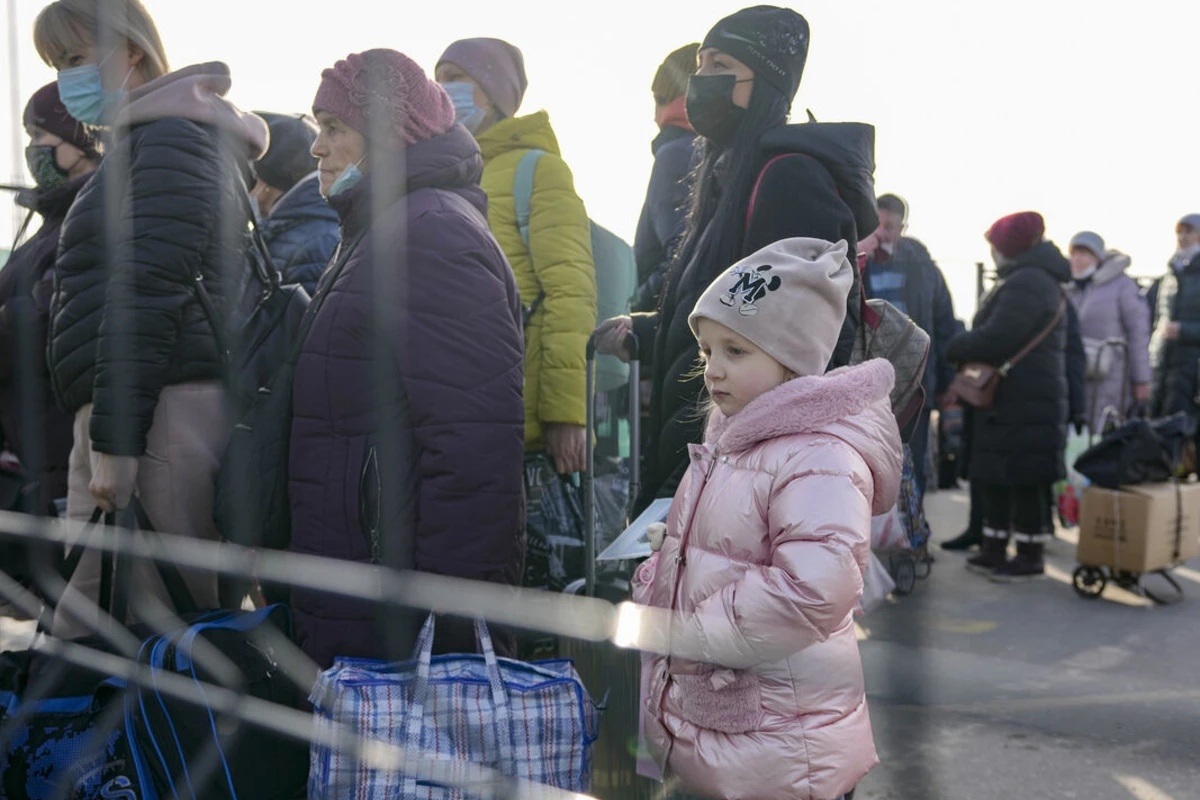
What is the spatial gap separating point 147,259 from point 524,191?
1034mm

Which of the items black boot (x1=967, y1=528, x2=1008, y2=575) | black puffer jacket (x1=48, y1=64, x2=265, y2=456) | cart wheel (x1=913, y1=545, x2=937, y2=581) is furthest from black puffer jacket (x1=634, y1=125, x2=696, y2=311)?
black boot (x1=967, y1=528, x2=1008, y2=575)

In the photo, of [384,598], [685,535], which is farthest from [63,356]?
[685,535]

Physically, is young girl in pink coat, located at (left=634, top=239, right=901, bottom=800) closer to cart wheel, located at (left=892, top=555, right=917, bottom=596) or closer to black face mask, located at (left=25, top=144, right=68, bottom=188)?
black face mask, located at (left=25, top=144, right=68, bottom=188)

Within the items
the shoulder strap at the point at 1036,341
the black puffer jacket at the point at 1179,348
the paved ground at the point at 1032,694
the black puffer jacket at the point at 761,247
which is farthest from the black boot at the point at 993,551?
the black puffer jacket at the point at 761,247

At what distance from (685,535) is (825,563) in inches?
11.7

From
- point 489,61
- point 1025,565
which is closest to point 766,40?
point 489,61

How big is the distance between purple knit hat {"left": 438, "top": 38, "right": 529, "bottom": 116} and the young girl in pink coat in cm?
156

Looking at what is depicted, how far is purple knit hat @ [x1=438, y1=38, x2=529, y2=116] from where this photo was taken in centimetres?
327

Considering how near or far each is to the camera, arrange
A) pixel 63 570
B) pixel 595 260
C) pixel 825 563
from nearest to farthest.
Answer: pixel 825 563
pixel 63 570
pixel 595 260

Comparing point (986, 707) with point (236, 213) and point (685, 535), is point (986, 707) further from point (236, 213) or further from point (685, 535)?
point (236, 213)

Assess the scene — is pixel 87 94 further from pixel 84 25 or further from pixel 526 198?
pixel 526 198

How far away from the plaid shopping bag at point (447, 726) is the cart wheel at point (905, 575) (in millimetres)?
3207

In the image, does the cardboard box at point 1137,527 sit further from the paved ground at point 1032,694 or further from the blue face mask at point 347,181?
the blue face mask at point 347,181

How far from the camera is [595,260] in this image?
12.3ft
